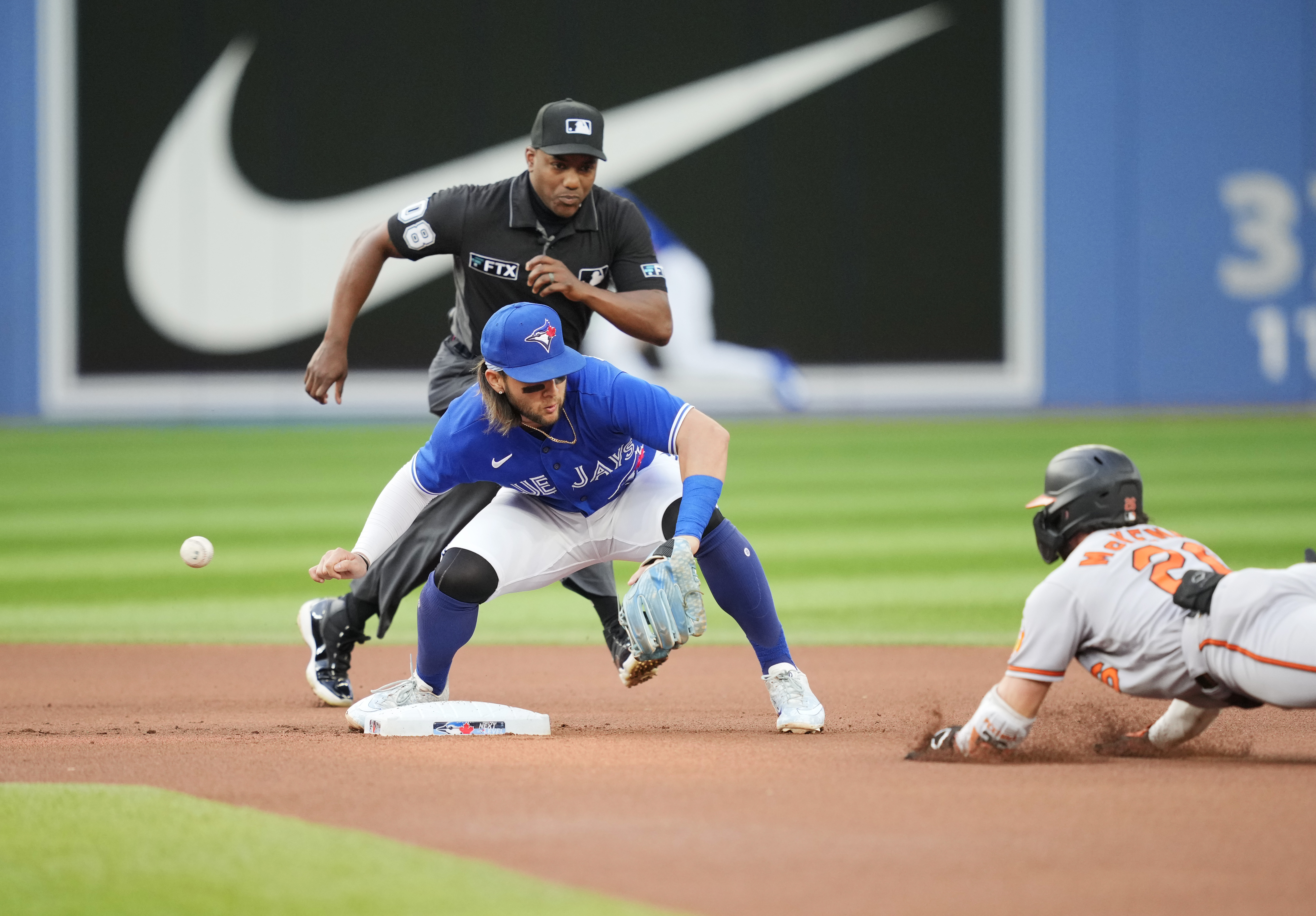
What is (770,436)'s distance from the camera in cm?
1817

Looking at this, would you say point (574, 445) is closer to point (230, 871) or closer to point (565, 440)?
point (565, 440)

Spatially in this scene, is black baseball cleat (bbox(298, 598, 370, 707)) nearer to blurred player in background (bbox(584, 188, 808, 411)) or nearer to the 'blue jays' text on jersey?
the 'blue jays' text on jersey

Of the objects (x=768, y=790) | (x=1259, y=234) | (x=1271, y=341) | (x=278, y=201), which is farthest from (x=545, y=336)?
(x=1259, y=234)

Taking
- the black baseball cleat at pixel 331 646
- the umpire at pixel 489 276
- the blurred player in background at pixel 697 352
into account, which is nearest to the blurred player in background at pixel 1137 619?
the umpire at pixel 489 276

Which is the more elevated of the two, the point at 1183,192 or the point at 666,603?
the point at 1183,192

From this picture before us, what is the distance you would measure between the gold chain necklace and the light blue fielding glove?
A: 20.9 inches

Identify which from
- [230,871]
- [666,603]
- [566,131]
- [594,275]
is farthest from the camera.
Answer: [594,275]

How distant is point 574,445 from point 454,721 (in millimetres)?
930

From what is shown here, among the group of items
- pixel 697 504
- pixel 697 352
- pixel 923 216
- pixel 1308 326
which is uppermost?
pixel 923 216

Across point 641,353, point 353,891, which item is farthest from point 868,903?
point 641,353

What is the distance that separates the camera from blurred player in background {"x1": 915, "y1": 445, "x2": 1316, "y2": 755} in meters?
3.61

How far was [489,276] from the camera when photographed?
17.4 ft

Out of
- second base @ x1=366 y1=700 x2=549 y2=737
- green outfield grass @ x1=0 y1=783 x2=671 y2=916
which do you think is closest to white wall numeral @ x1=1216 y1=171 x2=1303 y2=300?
second base @ x1=366 y1=700 x2=549 y2=737

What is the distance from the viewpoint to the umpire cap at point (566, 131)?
5094mm
